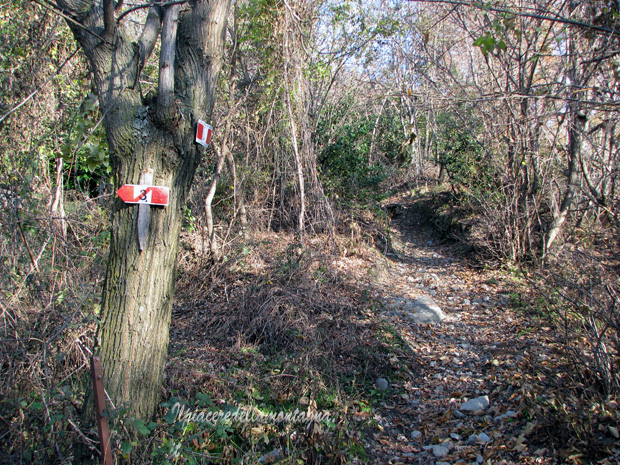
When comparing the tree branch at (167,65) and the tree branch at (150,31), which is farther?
the tree branch at (150,31)

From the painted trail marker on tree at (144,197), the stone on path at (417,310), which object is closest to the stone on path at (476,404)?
the stone on path at (417,310)

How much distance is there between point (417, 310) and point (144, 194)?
483 cm

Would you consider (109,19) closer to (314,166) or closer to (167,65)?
(167,65)

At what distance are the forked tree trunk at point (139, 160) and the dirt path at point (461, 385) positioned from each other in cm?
213

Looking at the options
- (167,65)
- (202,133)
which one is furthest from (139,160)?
(167,65)

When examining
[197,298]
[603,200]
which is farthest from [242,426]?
[603,200]

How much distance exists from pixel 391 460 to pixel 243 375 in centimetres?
163

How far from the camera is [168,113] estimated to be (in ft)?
9.08

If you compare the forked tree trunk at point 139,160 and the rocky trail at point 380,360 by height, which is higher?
the forked tree trunk at point 139,160

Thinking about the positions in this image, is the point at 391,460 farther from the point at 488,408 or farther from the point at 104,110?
the point at 104,110

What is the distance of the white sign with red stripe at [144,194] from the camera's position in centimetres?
275

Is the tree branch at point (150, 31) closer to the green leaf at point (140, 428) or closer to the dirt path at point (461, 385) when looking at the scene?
the green leaf at point (140, 428)

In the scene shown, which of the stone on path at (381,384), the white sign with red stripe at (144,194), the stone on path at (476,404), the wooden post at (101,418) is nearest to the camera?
the wooden post at (101,418)

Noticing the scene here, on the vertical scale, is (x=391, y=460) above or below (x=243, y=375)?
below
